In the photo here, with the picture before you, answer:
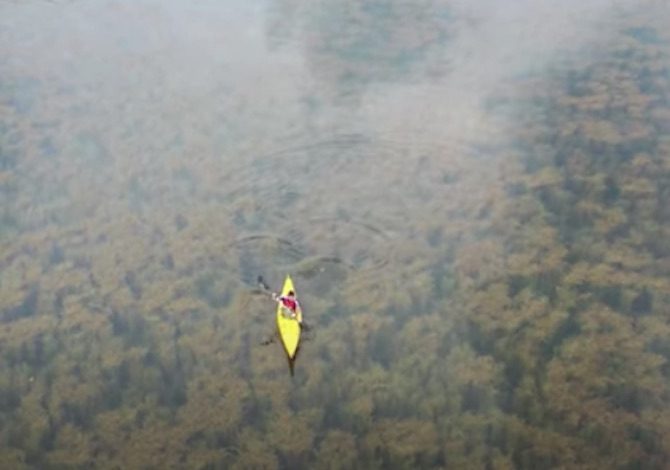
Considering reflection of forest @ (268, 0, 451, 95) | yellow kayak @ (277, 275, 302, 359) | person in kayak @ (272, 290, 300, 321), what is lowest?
yellow kayak @ (277, 275, 302, 359)

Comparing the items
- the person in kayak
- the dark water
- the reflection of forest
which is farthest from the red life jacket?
the reflection of forest

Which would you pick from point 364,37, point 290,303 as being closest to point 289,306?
point 290,303

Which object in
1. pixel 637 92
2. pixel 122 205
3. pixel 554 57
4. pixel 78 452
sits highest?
pixel 554 57

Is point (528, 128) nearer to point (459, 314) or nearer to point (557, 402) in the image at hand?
point (459, 314)

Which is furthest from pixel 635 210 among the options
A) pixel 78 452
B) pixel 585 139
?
pixel 78 452

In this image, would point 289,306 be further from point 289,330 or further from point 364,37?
point 364,37

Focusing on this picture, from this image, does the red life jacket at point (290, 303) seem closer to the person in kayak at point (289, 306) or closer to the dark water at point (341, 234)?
the person in kayak at point (289, 306)

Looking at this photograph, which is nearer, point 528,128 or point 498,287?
point 498,287

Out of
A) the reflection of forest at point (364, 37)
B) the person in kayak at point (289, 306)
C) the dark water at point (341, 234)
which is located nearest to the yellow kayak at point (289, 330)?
the person in kayak at point (289, 306)

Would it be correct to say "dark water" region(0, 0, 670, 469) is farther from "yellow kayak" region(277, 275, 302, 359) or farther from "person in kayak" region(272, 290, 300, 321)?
"person in kayak" region(272, 290, 300, 321)
